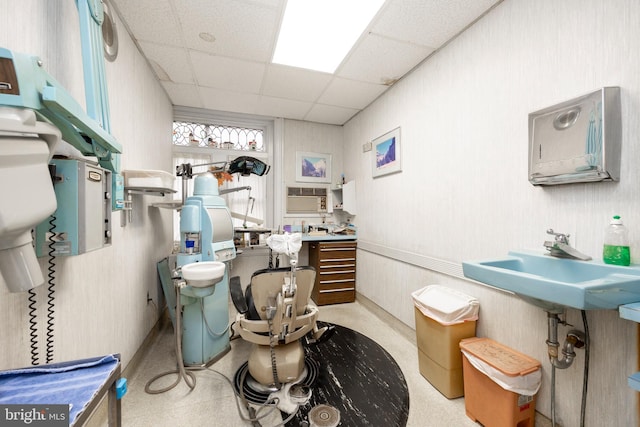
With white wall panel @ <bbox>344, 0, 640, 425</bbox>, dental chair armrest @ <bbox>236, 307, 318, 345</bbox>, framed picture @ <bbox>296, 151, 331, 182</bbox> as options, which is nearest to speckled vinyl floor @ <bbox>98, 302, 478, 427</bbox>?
dental chair armrest @ <bbox>236, 307, 318, 345</bbox>

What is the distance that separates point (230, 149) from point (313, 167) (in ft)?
4.47

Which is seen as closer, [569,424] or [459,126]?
[569,424]

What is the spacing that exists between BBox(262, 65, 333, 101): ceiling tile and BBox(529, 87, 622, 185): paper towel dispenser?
6.76ft

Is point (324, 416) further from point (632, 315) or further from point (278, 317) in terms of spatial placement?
point (632, 315)

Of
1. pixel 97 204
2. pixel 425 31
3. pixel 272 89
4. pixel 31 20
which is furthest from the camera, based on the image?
pixel 272 89

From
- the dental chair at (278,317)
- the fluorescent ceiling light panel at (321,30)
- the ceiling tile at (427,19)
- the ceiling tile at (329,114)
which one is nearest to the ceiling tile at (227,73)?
the fluorescent ceiling light panel at (321,30)

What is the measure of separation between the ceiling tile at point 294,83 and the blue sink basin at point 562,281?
244cm

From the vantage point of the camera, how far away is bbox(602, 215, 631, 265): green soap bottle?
1127 mm

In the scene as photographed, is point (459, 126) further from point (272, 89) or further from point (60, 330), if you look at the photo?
point (60, 330)

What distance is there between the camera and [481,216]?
1.86 m

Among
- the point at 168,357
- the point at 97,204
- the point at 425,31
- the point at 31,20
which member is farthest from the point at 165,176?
the point at 425,31

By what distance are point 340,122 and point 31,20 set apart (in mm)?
3573

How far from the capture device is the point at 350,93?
123 inches

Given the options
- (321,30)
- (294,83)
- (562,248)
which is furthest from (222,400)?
(294,83)
